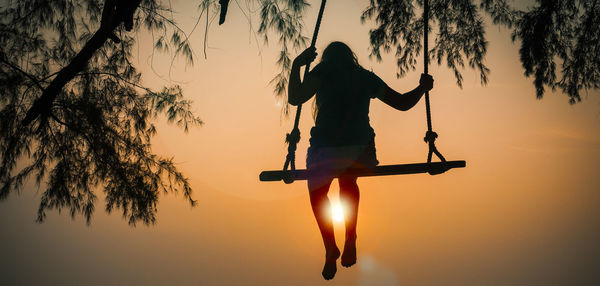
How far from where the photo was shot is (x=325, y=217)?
2.39 m

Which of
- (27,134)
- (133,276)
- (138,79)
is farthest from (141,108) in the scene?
(133,276)

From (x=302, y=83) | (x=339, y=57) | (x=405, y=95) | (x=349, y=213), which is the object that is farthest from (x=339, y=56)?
(x=349, y=213)

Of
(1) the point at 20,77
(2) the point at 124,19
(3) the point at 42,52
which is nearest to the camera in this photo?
(2) the point at 124,19

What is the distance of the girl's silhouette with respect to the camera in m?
2.24

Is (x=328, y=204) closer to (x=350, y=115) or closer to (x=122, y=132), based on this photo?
(x=350, y=115)

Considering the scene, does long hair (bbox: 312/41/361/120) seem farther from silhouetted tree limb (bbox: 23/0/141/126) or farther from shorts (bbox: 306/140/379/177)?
silhouetted tree limb (bbox: 23/0/141/126)

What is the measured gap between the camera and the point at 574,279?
109062mm

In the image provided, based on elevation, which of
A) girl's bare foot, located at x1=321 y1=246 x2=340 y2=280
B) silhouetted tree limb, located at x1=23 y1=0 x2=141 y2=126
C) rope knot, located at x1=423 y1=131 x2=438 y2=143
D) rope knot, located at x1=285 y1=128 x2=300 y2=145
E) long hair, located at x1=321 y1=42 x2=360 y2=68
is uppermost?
silhouetted tree limb, located at x1=23 y1=0 x2=141 y2=126

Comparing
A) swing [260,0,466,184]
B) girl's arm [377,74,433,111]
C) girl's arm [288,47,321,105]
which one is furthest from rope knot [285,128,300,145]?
girl's arm [377,74,433,111]

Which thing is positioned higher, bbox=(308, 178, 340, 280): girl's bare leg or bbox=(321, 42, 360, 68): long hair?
bbox=(321, 42, 360, 68): long hair

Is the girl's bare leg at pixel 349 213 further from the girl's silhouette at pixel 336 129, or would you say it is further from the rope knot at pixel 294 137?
the rope knot at pixel 294 137

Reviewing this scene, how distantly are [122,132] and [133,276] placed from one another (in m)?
117

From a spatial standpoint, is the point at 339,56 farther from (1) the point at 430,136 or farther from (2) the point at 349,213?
(2) the point at 349,213

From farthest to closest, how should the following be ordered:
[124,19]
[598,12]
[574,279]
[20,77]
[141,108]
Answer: [574,279], [141,108], [20,77], [598,12], [124,19]
